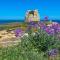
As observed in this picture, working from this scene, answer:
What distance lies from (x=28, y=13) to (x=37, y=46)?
26683 millimetres

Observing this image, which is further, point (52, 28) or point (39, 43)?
point (39, 43)

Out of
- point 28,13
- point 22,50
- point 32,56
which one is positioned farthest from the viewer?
point 28,13

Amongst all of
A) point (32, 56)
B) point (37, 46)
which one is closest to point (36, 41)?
point (37, 46)

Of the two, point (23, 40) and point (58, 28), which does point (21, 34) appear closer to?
point (23, 40)

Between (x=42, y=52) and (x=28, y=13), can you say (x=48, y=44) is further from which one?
(x=28, y=13)

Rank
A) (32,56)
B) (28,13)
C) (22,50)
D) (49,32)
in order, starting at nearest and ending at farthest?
(32,56) → (22,50) → (49,32) → (28,13)

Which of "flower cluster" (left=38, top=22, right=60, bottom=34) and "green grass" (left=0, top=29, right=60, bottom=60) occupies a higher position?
"flower cluster" (left=38, top=22, right=60, bottom=34)

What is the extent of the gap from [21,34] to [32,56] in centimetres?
157

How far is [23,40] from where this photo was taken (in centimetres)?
1003

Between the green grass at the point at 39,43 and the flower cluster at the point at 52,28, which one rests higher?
the flower cluster at the point at 52,28

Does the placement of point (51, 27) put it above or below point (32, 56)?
above

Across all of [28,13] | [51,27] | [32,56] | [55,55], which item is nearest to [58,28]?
[51,27]

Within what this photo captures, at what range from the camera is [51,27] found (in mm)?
9719

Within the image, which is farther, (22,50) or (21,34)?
(21,34)
